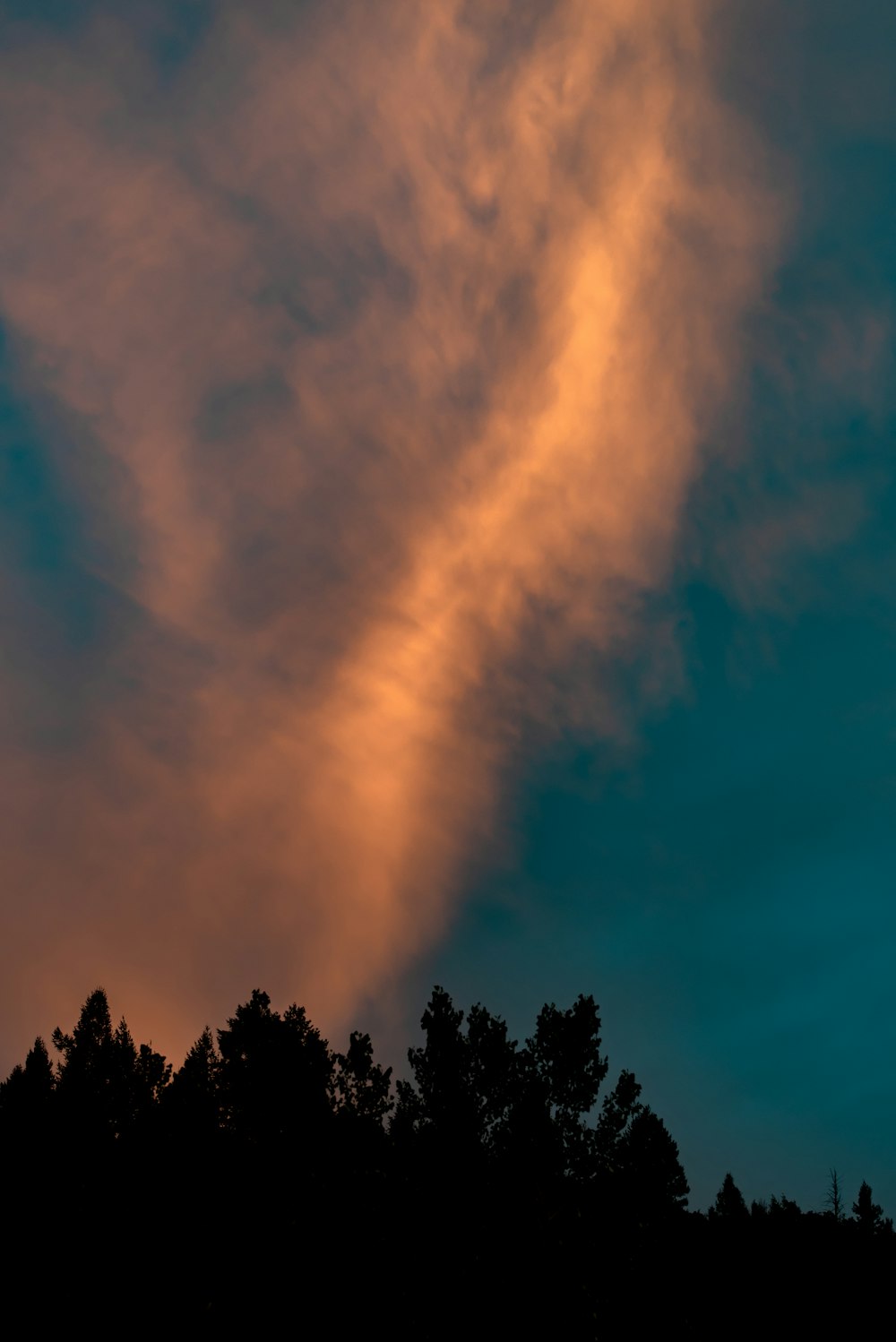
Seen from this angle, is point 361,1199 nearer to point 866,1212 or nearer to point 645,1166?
point 645,1166

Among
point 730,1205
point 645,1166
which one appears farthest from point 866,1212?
point 645,1166

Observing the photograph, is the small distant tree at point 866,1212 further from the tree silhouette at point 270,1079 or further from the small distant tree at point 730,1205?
the tree silhouette at point 270,1079

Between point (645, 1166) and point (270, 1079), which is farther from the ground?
point (270, 1079)

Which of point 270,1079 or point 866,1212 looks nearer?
point 270,1079

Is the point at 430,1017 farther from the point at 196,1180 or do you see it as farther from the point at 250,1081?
the point at 196,1180

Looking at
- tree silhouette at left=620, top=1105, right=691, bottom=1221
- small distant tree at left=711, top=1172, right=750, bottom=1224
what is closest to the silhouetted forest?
tree silhouette at left=620, top=1105, right=691, bottom=1221

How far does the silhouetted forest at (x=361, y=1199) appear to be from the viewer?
6006cm

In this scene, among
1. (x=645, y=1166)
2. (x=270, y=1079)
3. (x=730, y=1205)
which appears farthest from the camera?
(x=730, y=1205)

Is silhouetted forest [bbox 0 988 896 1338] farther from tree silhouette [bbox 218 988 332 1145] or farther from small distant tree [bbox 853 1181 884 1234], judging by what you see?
small distant tree [bbox 853 1181 884 1234]

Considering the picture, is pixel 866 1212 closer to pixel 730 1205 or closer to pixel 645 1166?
pixel 730 1205

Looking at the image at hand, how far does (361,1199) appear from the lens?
6531cm

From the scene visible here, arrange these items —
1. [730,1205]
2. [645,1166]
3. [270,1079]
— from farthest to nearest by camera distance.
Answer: [730,1205], [270,1079], [645,1166]

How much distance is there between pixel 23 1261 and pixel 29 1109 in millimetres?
26138

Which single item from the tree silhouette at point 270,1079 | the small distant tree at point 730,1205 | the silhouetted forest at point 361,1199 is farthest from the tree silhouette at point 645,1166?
the small distant tree at point 730,1205
